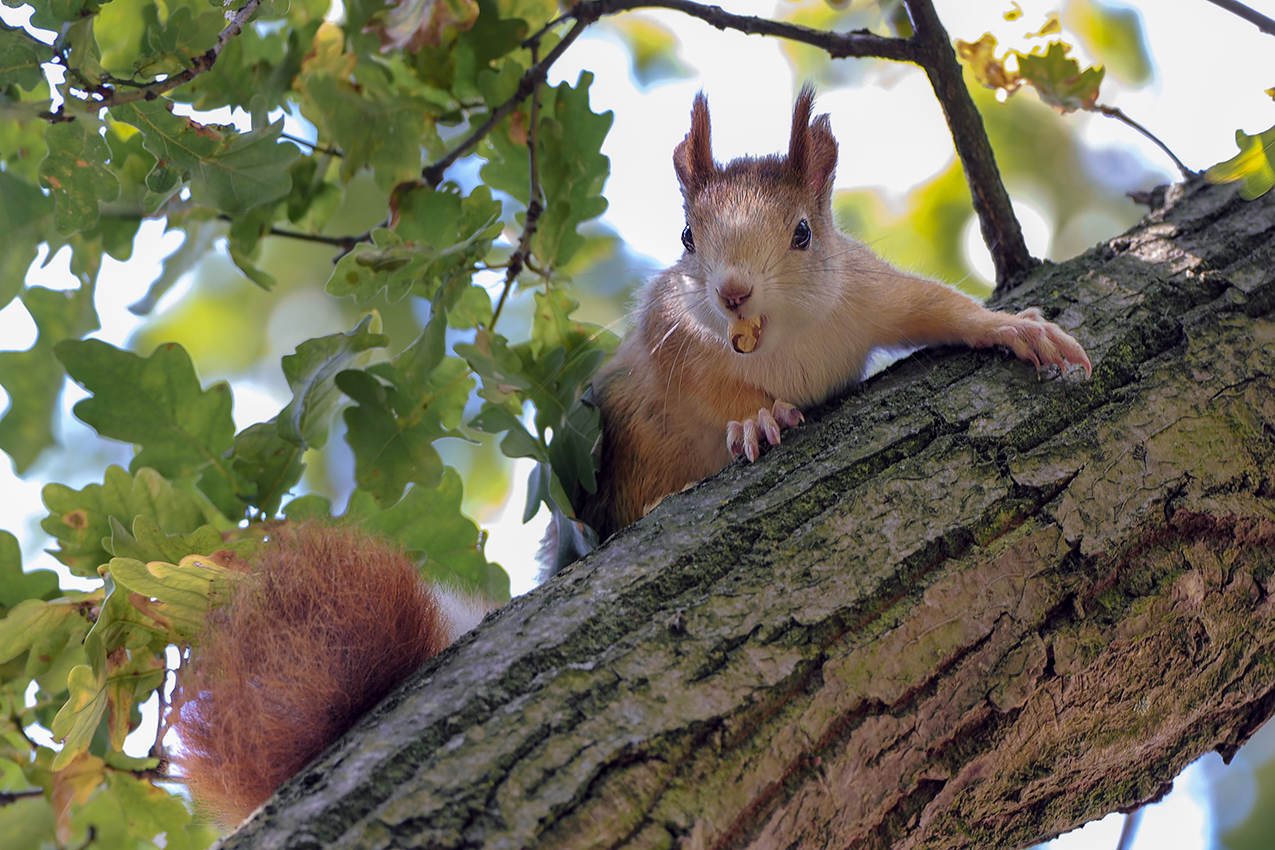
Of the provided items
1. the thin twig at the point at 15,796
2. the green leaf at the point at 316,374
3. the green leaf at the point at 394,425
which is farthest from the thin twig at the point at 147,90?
the thin twig at the point at 15,796

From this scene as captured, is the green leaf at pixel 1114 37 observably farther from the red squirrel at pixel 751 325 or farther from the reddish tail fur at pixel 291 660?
the reddish tail fur at pixel 291 660

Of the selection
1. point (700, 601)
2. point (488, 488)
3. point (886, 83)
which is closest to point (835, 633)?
point (700, 601)

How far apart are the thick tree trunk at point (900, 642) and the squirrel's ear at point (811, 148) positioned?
0.62 m

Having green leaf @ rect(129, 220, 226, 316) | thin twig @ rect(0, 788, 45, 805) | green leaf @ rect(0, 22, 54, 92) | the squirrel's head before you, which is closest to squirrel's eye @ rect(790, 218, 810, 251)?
the squirrel's head

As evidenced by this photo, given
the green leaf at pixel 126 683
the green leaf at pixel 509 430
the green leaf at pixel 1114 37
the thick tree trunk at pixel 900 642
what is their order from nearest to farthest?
1. the thick tree trunk at pixel 900 642
2. the green leaf at pixel 126 683
3. the green leaf at pixel 509 430
4. the green leaf at pixel 1114 37

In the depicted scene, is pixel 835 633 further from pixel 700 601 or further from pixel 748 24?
pixel 748 24

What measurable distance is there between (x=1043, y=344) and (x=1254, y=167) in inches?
15.9

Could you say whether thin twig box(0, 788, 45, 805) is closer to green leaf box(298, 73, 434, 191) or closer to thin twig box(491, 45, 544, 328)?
thin twig box(491, 45, 544, 328)

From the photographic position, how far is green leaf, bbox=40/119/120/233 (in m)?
1.45

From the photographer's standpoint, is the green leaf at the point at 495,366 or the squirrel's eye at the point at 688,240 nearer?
the green leaf at the point at 495,366

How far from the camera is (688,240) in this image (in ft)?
6.95

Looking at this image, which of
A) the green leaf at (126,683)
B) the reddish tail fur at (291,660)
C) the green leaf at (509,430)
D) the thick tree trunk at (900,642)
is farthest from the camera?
the green leaf at (509,430)

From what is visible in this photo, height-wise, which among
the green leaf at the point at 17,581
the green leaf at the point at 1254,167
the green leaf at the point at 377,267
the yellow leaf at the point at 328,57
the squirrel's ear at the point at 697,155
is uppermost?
the yellow leaf at the point at 328,57

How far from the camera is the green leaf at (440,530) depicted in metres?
1.86
